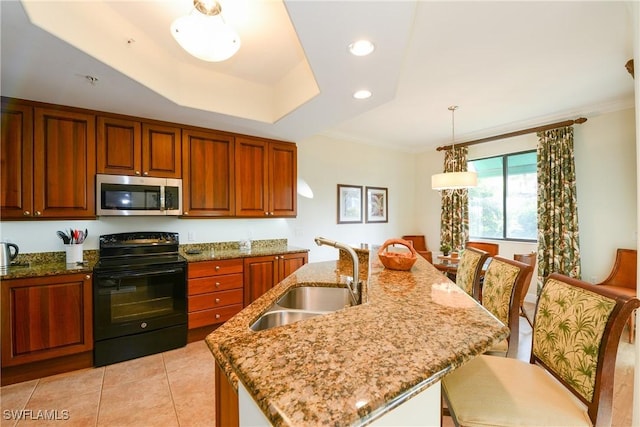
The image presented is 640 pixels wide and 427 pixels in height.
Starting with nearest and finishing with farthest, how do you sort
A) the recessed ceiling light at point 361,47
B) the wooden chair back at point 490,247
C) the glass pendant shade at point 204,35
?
the glass pendant shade at point 204,35 < the recessed ceiling light at point 361,47 < the wooden chair back at point 490,247

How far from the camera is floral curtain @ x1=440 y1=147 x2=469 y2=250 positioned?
489 centimetres

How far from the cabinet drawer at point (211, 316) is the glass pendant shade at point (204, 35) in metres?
2.39

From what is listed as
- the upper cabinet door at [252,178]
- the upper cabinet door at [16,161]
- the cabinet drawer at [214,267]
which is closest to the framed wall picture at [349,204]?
the upper cabinet door at [252,178]

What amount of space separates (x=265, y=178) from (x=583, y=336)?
3180mm

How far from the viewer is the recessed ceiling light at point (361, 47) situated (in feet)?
5.60

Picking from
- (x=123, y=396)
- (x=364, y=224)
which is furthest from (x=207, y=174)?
(x=364, y=224)

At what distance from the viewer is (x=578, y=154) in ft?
12.3

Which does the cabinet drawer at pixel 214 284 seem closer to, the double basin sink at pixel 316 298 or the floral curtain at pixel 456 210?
the double basin sink at pixel 316 298

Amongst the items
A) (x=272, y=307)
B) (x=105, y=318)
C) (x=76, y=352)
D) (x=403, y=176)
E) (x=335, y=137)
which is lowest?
(x=76, y=352)

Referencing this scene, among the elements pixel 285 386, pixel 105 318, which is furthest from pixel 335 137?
pixel 285 386

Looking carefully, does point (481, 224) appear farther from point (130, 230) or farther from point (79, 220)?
point (79, 220)

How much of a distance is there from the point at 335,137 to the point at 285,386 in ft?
14.0

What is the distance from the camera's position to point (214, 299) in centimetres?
297

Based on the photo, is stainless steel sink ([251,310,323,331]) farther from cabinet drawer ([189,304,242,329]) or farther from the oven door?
cabinet drawer ([189,304,242,329])
